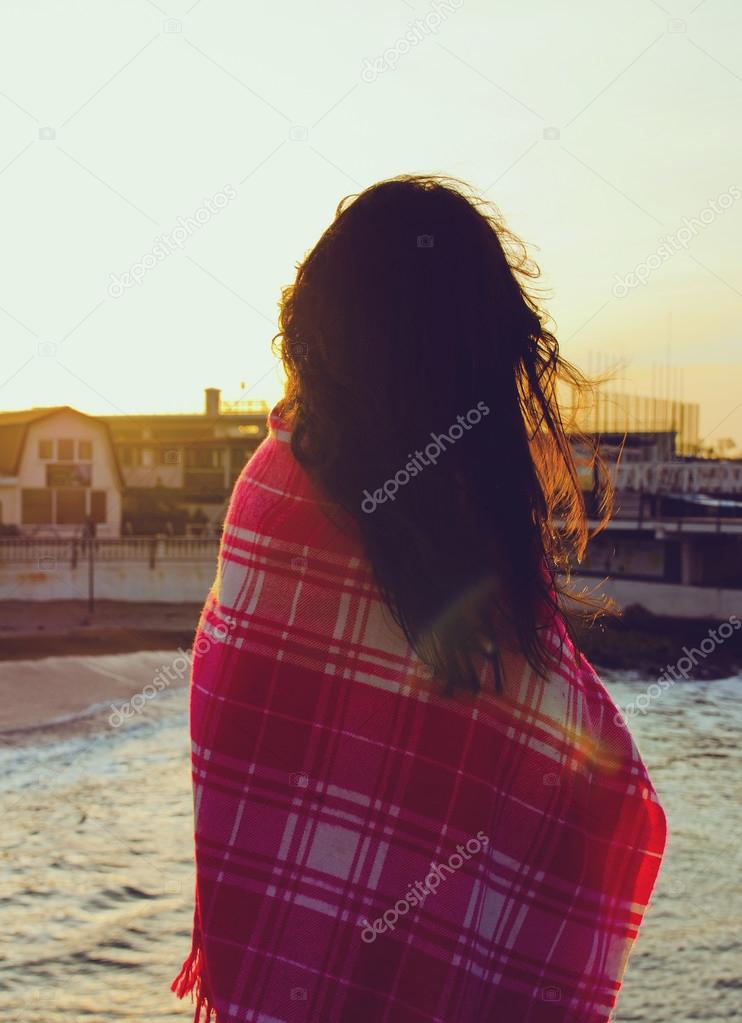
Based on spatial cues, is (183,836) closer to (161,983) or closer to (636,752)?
(161,983)

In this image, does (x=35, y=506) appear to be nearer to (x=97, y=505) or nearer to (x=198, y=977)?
(x=97, y=505)

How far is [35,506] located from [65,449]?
2044 mm

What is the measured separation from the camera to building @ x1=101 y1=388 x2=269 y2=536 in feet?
130

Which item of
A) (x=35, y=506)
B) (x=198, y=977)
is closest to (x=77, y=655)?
(x=35, y=506)

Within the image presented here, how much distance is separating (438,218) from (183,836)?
758cm

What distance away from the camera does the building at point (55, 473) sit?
35.6 metres

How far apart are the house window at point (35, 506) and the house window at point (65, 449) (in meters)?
1.19

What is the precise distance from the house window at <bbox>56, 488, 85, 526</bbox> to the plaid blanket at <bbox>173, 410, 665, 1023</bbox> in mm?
35867

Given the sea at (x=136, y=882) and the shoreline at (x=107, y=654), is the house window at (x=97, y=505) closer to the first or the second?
the shoreline at (x=107, y=654)

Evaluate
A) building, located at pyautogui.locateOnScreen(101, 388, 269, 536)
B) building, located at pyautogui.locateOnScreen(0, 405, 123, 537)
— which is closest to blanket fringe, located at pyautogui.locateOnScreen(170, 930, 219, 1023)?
building, located at pyautogui.locateOnScreen(0, 405, 123, 537)

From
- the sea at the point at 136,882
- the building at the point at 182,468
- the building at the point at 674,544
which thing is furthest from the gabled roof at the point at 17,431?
the sea at the point at 136,882

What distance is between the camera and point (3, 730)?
1227 cm

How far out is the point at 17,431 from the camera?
35.5 m

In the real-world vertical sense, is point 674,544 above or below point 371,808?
below
